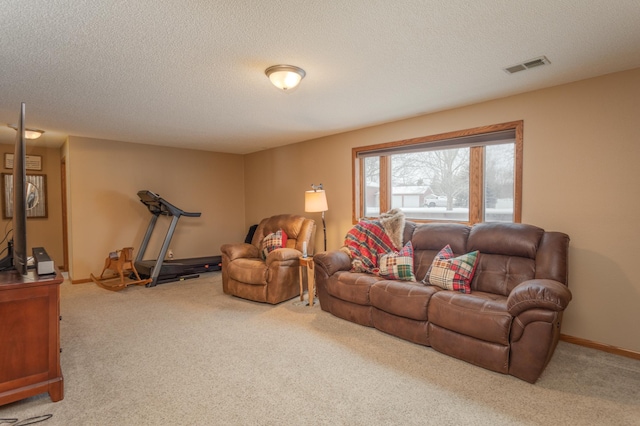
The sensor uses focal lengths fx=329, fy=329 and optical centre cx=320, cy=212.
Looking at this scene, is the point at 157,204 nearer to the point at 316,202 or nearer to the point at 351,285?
the point at 316,202

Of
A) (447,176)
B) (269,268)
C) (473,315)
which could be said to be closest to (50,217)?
(269,268)

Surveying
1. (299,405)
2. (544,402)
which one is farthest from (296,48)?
(544,402)

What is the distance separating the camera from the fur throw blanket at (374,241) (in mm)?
3598

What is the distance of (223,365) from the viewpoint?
251cm

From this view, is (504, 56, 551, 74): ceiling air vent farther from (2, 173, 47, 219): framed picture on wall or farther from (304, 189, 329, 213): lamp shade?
(2, 173, 47, 219): framed picture on wall

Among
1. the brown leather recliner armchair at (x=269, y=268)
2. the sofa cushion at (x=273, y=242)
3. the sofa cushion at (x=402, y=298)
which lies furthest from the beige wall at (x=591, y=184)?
the sofa cushion at (x=273, y=242)

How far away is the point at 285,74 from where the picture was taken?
2504 millimetres

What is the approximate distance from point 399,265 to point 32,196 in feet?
20.5

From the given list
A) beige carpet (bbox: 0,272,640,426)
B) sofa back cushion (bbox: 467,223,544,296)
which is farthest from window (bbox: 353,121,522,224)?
beige carpet (bbox: 0,272,640,426)

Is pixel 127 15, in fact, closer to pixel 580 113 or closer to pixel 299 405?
pixel 299 405

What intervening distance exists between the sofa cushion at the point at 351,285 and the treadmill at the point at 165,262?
2845 mm

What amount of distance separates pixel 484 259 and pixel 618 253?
99 centimetres

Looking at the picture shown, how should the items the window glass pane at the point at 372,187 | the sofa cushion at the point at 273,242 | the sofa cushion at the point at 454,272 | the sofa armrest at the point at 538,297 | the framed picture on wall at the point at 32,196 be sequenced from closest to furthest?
the sofa armrest at the point at 538,297, the sofa cushion at the point at 454,272, the sofa cushion at the point at 273,242, the window glass pane at the point at 372,187, the framed picture on wall at the point at 32,196

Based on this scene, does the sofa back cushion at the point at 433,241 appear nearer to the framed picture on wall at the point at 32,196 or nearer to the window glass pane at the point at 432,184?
the window glass pane at the point at 432,184
